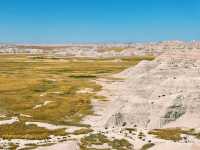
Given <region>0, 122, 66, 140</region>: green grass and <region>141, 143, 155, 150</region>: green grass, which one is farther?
<region>0, 122, 66, 140</region>: green grass

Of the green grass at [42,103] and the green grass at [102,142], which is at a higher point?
the green grass at [102,142]

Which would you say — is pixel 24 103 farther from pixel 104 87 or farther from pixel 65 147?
pixel 65 147

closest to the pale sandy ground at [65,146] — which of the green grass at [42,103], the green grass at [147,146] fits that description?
the green grass at [147,146]

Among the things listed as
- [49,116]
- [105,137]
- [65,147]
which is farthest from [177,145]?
[49,116]

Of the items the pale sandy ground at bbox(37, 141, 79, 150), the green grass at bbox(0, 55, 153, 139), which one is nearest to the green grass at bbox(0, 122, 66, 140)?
the green grass at bbox(0, 55, 153, 139)

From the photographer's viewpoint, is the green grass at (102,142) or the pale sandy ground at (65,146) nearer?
the pale sandy ground at (65,146)

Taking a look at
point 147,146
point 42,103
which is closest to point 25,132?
point 147,146

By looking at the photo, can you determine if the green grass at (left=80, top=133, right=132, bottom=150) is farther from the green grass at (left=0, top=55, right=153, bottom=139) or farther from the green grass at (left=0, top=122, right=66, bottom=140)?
the green grass at (left=0, top=55, right=153, bottom=139)

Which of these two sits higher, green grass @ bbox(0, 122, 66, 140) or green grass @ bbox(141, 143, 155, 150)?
green grass @ bbox(141, 143, 155, 150)

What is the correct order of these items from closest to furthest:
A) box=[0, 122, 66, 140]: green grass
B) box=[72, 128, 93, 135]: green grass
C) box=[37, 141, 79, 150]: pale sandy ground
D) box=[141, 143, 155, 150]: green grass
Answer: box=[37, 141, 79, 150]: pale sandy ground
box=[141, 143, 155, 150]: green grass
box=[0, 122, 66, 140]: green grass
box=[72, 128, 93, 135]: green grass

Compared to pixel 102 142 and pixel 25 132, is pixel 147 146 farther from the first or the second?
pixel 25 132

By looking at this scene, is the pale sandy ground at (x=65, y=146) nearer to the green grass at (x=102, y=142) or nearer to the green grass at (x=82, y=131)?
the green grass at (x=102, y=142)
